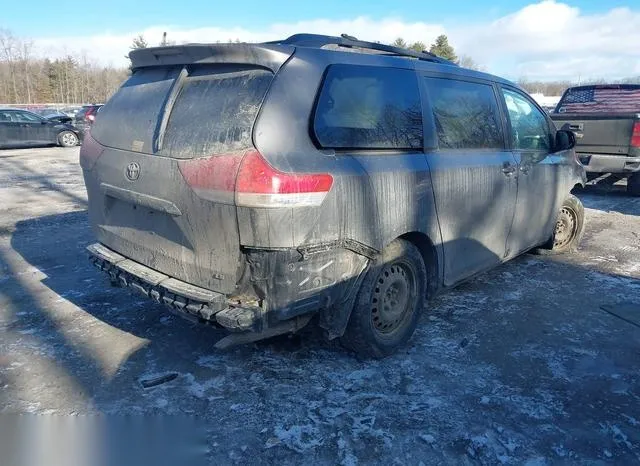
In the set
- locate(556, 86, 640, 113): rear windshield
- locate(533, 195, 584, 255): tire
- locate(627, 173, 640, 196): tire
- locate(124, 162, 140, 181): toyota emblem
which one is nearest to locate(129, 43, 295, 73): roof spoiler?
locate(124, 162, 140, 181): toyota emblem

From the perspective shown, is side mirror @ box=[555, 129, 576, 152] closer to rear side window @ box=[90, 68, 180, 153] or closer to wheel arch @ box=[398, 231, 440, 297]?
wheel arch @ box=[398, 231, 440, 297]

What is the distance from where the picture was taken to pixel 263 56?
9.00 feet

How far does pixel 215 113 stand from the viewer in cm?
276

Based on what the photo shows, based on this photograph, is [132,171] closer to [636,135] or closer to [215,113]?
[215,113]

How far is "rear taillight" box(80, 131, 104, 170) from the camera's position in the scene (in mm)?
3334

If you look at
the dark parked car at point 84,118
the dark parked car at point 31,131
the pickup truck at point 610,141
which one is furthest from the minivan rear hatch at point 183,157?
the dark parked car at point 84,118

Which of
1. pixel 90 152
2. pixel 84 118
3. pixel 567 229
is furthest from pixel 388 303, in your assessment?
pixel 84 118

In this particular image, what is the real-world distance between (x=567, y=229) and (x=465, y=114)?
286 cm

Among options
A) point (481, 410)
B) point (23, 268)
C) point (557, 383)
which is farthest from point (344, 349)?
point (23, 268)

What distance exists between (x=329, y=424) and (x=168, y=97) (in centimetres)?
212

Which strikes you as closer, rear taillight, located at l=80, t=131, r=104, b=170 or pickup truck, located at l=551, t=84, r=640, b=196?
rear taillight, located at l=80, t=131, r=104, b=170

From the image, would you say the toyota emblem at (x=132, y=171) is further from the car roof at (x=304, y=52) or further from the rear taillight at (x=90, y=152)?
the car roof at (x=304, y=52)

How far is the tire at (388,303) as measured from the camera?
124 inches

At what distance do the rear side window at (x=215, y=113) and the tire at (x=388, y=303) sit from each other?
118 centimetres
